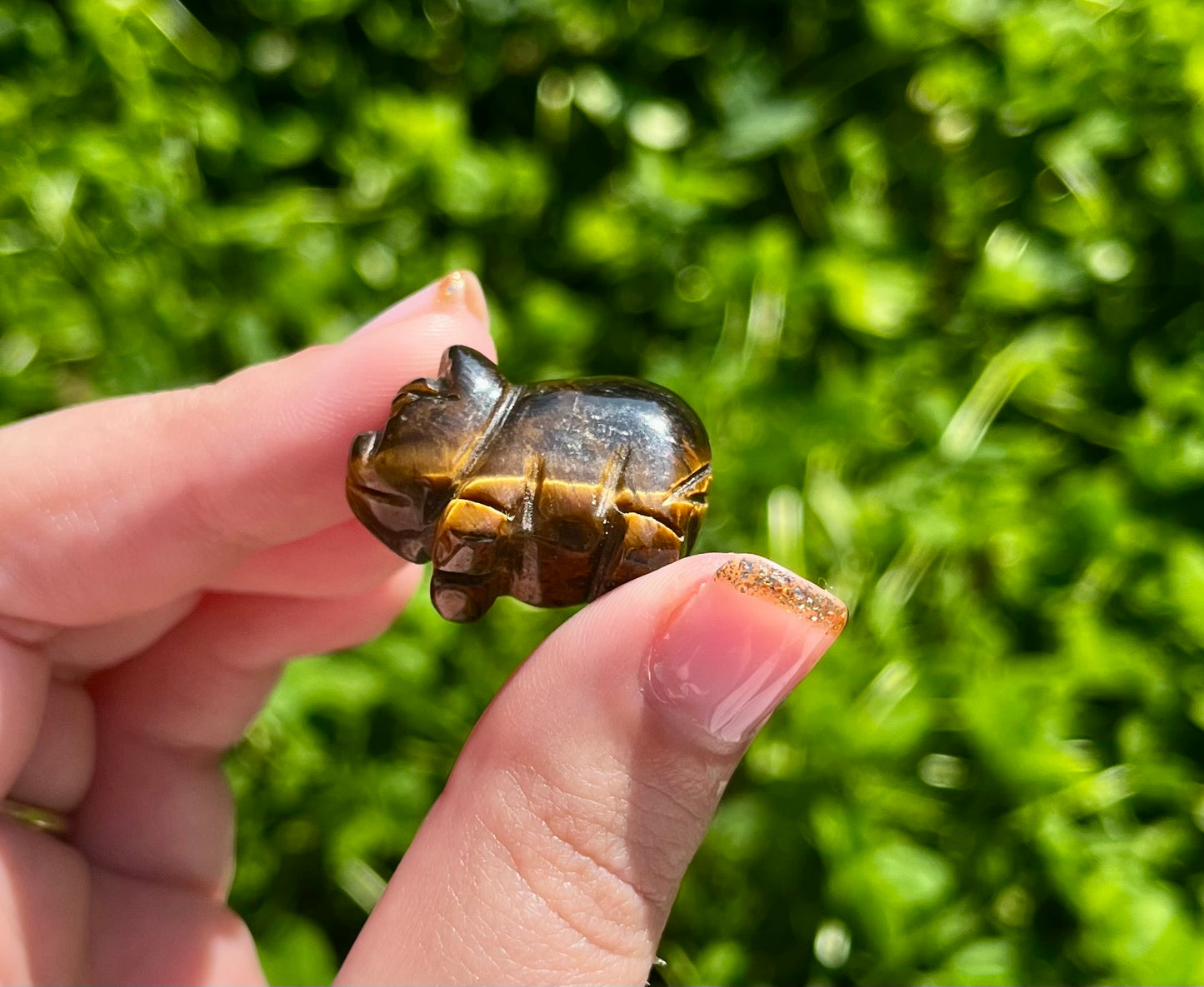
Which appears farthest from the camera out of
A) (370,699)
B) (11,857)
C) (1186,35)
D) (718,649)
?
(1186,35)

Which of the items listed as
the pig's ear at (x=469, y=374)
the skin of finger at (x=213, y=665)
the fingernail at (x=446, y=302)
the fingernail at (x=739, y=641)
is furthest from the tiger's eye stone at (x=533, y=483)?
the skin of finger at (x=213, y=665)

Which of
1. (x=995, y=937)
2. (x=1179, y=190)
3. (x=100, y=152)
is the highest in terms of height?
(x=100, y=152)

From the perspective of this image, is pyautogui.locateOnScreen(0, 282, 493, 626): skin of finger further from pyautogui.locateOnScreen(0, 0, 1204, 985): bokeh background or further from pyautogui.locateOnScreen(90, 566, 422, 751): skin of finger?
pyautogui.locateOnScreen(0, 0, 1204, 985): bokeh background

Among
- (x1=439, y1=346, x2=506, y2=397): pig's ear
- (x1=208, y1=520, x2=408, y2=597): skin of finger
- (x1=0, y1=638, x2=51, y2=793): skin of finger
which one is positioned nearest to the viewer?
(x1=439, y1=346, x2=506, y2=397): pig's ear

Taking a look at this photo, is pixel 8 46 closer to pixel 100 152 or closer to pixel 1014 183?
pixel 100 152

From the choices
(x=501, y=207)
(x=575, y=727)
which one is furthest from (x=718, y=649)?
(x=501, y=207)

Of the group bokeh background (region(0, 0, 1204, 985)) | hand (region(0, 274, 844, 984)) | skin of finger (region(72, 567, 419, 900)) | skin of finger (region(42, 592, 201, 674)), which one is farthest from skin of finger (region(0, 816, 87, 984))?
bokeh background (region(0, 0, 1204, 985))

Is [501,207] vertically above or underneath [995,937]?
above
